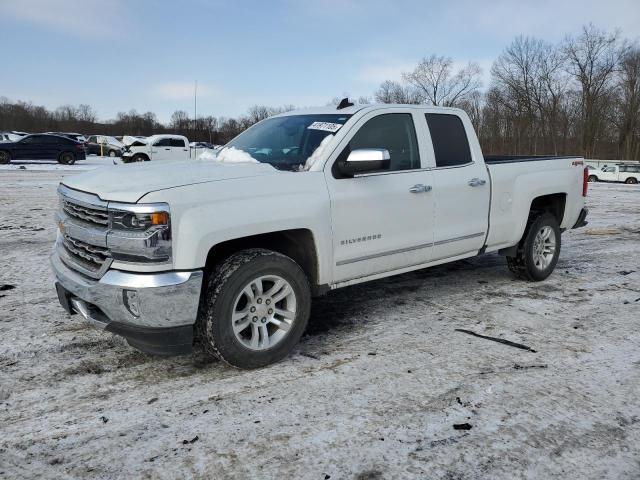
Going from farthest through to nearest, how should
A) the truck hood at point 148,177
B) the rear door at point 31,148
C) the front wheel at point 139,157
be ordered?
the front wheel at point 139,157
the rear door at point 31,148
the truck hood at point 148,177

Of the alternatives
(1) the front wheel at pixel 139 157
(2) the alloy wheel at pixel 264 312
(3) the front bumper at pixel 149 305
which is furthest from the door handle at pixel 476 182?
(1) the front wheel at pixel 139 157

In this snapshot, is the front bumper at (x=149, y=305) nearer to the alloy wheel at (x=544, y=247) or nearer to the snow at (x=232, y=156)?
the snow at (x=232, y=156)

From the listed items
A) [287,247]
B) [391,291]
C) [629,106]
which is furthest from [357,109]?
[629,106]

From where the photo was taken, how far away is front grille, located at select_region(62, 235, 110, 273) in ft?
10.5

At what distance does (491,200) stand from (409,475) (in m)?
3.29

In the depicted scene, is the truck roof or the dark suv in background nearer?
the truck roof

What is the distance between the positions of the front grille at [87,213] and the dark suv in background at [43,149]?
26.9 metres

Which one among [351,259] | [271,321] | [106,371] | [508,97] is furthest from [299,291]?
[508,97]

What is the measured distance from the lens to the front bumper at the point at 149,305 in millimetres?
2994

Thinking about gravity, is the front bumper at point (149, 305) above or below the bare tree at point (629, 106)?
below

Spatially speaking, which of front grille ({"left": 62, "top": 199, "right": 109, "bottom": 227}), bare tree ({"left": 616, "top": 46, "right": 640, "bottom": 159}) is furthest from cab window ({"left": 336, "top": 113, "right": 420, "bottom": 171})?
bare tree ({"left": 616, "top": 46, "right": 640, "bottom": 159})

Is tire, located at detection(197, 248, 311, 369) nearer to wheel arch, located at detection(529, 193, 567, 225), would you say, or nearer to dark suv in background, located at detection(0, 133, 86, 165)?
wheel arch, located at detection(529, 193, 567, 225)

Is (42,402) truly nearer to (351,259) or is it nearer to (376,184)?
(351,259)

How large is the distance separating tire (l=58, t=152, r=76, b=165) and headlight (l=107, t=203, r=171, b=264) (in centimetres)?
2826
